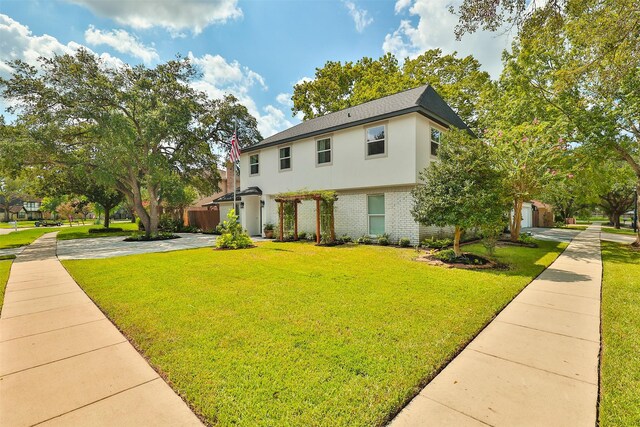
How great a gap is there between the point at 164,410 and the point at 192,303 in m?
2.75

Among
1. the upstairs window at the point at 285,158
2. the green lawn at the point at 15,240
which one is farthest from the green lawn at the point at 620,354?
the green lawn at the point at 15,240

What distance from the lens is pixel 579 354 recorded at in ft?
10.6

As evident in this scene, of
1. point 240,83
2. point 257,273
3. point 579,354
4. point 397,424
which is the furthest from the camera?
point 240,83

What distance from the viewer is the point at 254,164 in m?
17.9

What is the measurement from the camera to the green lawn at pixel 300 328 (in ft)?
7.96

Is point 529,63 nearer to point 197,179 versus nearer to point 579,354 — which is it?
point 579,354

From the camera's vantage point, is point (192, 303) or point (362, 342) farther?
point (192, 303)

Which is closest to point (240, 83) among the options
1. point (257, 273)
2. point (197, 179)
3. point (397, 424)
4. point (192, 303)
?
point (197, 179)

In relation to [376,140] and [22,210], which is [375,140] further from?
[22,210]

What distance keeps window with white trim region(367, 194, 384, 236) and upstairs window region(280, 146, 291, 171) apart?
5391 millimetres

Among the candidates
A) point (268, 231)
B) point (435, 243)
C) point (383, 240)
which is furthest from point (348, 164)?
point (268, 231)

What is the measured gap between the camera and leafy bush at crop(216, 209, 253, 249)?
11922 mm

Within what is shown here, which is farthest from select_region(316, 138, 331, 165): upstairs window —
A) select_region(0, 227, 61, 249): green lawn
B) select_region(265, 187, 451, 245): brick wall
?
select_region(0, 227, 61, 249): green lawn

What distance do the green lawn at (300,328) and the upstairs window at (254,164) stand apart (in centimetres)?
1074
